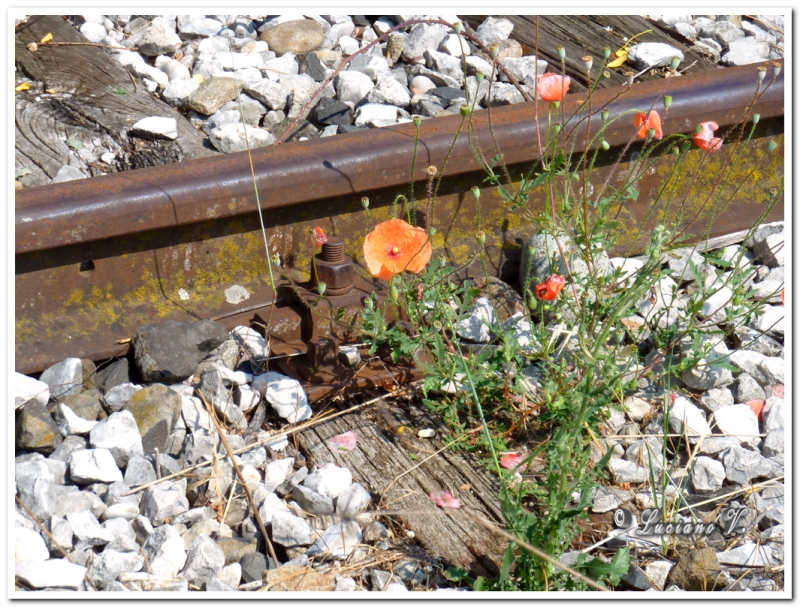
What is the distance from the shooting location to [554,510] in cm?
204

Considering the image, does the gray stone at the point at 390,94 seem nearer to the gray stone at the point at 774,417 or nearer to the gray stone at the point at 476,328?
the gray stone at the point at 476,328

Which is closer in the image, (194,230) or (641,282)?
(641,282)

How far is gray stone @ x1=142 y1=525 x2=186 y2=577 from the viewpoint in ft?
6.93

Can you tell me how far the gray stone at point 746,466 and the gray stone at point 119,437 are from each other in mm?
1713

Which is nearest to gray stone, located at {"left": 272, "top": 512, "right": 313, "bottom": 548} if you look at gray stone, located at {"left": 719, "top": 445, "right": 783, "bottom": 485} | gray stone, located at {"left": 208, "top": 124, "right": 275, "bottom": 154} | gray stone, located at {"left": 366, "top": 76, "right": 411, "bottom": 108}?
gray stone, located at {"left": 719, "top": 445, "right": 783, "bottom": 485}

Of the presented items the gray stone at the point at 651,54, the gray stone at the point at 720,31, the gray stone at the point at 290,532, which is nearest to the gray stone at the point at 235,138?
the gray stone at the point at 290,532

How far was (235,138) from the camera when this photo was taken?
3.56 m

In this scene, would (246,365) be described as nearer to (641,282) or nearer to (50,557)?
(50,557)

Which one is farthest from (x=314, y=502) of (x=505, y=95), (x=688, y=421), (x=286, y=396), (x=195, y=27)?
(x=195, y=27)

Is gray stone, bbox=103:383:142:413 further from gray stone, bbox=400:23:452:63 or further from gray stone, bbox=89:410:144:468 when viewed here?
gray stone, bbox=400:23:452:63

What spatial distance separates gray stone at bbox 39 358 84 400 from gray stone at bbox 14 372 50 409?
4 centimetres

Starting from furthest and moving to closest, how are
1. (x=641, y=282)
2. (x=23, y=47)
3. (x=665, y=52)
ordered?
(x=665, y=52)
(x=23, y=47)
(x=641, y=282)

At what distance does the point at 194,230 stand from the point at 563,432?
1453 millimetres

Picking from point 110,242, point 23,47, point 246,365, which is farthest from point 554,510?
A: point 23,47
